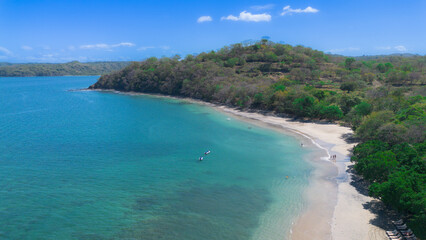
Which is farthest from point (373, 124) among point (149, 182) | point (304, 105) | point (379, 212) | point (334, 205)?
point (149, 182)

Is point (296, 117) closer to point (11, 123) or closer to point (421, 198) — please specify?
point (421, 198)

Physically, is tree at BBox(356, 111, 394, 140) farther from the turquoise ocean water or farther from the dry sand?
the turquoise ocean water

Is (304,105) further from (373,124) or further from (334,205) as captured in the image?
(334,205)

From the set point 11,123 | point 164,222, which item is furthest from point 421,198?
point 11,123

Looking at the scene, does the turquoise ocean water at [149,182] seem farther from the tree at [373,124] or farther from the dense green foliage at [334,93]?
the dense green foliage at [334,93]

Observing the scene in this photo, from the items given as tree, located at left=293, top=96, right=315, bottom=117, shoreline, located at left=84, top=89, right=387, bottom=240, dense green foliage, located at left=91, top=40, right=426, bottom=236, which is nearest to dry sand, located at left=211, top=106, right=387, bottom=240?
shoreline, located at left=84, top=89, right=387, bottom=240

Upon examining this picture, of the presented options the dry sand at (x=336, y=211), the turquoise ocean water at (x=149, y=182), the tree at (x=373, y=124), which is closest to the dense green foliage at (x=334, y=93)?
the tree at (x=373, y=124)
